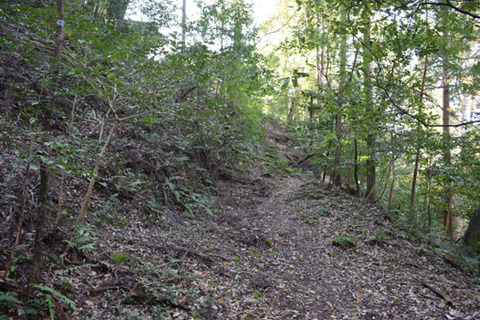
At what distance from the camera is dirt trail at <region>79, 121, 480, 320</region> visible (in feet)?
13.5

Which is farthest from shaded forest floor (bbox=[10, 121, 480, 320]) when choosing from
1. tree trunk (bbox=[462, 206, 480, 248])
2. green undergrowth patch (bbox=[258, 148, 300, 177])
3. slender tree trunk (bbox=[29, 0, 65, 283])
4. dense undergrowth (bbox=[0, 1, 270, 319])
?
green undergrowth patch (bbox=[258, 148, 300, 177])

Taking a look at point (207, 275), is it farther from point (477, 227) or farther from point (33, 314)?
point (477, 227)

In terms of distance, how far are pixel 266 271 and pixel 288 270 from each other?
55 cm

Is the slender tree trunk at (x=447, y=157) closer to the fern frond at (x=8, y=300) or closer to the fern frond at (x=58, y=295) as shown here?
the fern frond at (x=58, y=295)

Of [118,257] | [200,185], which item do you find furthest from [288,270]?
[200,185]

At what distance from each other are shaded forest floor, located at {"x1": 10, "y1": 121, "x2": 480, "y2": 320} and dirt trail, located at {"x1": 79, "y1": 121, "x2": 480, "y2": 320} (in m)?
0.02

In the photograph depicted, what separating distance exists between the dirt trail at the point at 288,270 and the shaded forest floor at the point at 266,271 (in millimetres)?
20

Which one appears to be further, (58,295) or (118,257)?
(118,257)

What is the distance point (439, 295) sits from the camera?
535 cm

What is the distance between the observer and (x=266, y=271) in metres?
5.60

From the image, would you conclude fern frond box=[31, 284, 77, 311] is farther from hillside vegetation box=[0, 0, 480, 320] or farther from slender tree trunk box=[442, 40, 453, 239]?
slender tree trunk box=[442, 40, 453, 239]

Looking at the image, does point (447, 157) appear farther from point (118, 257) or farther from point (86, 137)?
point (86, 137)

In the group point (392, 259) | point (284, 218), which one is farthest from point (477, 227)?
point (284, 218)

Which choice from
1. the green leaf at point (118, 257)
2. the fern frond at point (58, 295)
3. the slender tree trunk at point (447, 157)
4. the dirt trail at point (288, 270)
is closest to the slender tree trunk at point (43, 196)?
the fern frond at point (58, 295)
